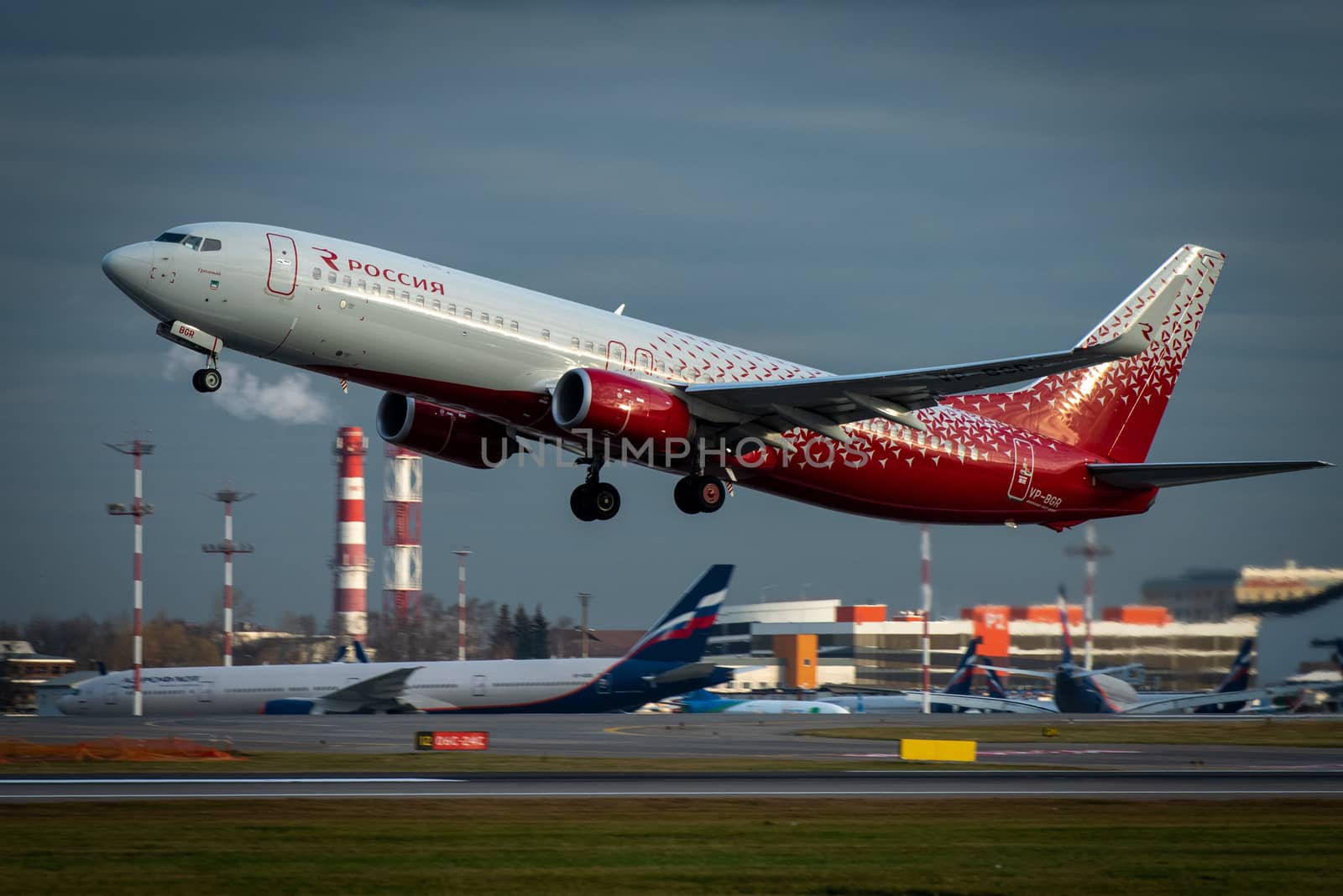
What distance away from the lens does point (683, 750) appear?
49875mm

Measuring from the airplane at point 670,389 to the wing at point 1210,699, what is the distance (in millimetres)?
28061

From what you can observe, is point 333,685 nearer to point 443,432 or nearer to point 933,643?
point 443,432

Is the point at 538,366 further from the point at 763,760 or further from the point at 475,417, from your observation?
the point at 763,760

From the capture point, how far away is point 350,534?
126 metres

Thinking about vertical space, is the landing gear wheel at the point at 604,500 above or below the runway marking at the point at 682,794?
above

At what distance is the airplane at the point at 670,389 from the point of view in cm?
3353

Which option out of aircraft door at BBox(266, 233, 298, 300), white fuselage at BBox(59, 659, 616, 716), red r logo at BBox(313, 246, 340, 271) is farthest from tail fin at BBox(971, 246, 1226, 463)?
white fuselage at BBox(59, 659, 616, 716)

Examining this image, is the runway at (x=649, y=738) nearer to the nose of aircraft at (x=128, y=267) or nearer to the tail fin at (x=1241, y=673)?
the tail fin at (x=1241, y=673)

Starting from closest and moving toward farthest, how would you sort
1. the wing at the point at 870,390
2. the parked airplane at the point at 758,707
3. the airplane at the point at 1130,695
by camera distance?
1. the wing at the point at 870,390
2. the airplane at the point at 1130,695
3. the parked airplane at the point at 758,707

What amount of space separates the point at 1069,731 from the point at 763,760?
1940 centimetres

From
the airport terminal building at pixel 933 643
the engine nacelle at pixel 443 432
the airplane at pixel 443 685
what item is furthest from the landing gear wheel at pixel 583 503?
the airport terminal building at pixel 933 643

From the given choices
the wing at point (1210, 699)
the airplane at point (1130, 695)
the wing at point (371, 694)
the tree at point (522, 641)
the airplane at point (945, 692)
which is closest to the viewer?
the wing at point (371, 694)

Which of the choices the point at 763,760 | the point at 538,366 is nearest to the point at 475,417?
the point at 538,366

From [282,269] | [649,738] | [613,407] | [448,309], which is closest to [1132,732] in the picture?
[649,738]
